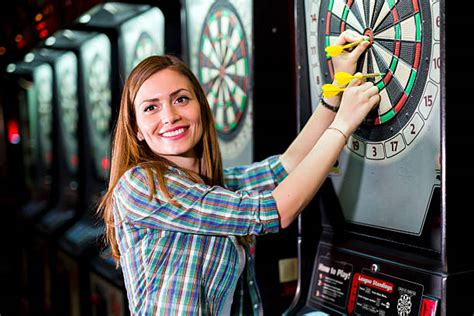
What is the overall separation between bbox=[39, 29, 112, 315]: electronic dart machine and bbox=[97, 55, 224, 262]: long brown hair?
2.02 metres

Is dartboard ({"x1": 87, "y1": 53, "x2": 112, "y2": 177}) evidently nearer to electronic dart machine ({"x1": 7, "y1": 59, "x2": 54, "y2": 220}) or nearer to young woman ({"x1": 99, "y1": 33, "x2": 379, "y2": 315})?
electronic dart machine ({"x1": 7, "y1": 59, "x2": 54, "y2": 220})

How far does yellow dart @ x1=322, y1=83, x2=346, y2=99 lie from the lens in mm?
1439

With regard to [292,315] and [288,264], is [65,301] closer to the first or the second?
[288,264]

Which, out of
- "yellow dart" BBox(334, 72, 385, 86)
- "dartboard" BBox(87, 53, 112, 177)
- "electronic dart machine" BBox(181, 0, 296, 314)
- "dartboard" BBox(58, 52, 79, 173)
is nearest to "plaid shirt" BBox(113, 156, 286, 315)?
"yellow dart" BBox(334, 72, 385, 86)

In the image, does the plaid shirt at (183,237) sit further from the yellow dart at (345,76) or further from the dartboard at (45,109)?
the dartboard at (45,109)

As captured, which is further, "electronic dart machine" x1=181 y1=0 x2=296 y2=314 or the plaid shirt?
"electronic dart machine" x1=181 y1=0 x2=296 y2=314

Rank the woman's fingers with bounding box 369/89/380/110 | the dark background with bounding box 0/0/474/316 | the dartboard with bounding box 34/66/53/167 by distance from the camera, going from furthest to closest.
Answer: the dartboard with bounding box 34/66/53/167 < the woman's fingers with bounding box 369/89/380/110 < the dark background with bounding box 0/0/474/316

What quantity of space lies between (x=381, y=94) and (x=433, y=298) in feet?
1.52

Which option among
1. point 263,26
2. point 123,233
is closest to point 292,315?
point 123,233

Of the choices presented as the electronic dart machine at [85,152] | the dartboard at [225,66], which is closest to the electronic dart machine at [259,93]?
the dartboard at [225,66]

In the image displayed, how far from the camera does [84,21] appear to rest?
3.33m

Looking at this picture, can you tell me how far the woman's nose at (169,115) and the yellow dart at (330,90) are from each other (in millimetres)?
408

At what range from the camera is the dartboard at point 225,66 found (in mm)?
2215

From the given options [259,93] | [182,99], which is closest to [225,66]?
[259,93]
